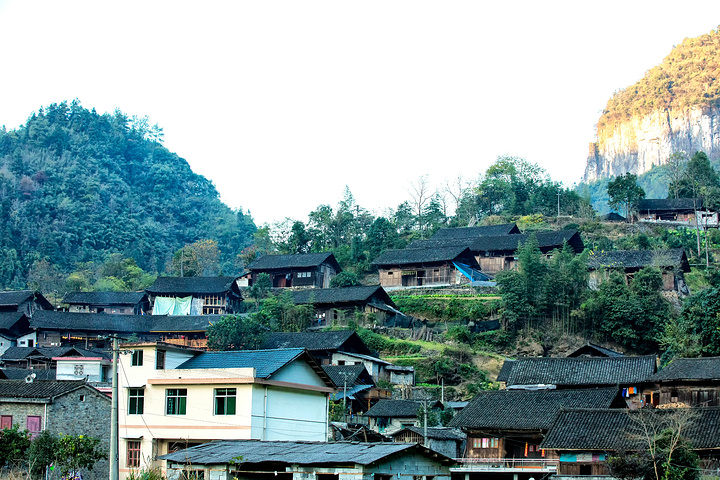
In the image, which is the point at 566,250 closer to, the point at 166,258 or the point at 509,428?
the point at 509,428

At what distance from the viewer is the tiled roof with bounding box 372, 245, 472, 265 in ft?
195

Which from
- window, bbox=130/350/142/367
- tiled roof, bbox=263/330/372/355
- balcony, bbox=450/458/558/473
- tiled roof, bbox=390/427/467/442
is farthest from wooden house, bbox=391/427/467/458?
window, bbox=130/350/142/367

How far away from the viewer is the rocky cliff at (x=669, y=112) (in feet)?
407

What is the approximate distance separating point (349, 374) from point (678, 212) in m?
40.9

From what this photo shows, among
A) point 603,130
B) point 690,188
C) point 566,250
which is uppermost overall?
point 603,130

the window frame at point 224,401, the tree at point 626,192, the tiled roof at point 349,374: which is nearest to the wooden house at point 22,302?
the tiled roof at point 349,374

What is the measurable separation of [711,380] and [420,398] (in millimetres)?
15855

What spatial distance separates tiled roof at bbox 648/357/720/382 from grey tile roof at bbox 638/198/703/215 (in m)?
38.5

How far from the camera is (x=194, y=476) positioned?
69.6 feet

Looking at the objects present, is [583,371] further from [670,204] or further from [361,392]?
[670,204]

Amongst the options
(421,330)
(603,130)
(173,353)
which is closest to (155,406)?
(173,353)

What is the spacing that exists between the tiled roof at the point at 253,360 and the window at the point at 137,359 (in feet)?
4.76

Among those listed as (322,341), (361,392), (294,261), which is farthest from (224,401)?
(294,261)

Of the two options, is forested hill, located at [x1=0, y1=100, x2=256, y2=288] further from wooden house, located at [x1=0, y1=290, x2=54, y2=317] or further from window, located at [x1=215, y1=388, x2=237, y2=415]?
window, located at [x1=215, y1=388, x2=237, y2=415]
